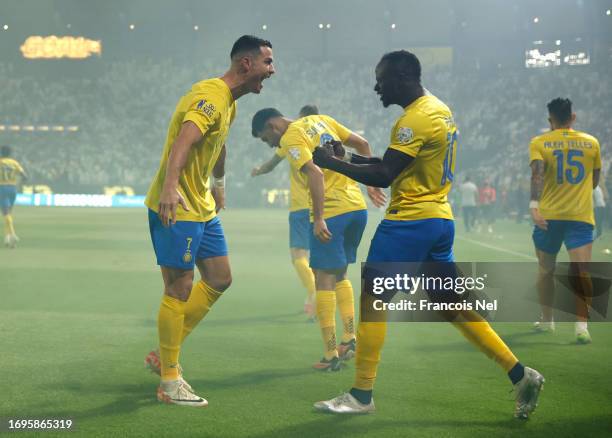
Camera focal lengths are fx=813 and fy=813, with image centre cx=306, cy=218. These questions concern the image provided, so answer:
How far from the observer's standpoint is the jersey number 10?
306 inches

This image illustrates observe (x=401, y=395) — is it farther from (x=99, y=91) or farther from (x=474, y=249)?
(x=99, y=91)

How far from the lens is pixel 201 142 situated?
540 centimetres

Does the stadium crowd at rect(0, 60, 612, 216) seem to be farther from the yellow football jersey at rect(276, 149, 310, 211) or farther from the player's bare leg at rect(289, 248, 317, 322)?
the yellow football jersey at rect(276, 149, 310, 211)

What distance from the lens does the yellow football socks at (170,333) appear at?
212 inches

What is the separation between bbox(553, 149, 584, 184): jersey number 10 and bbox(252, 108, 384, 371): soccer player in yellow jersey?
2070 millimetres

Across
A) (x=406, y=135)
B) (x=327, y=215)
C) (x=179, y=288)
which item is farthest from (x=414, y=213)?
(x=327, y=215)

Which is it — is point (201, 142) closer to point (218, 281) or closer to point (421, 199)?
point (218, 281)

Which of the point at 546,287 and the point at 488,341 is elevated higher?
the point at 488,341

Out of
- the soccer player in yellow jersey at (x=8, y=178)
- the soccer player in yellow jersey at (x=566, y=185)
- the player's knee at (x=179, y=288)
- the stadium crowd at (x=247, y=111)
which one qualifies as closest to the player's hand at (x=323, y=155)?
the player's knee at (x=179, y=288)

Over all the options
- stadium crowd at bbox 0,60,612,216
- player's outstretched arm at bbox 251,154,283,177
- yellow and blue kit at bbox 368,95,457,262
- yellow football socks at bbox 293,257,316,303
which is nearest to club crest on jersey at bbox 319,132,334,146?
yellow and blue kit at bbox 368,95,457,262

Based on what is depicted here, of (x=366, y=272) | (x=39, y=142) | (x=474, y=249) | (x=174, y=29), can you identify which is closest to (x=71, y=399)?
(x=366, y=272)

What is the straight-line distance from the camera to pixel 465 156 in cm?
5088

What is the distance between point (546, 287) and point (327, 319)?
274cm

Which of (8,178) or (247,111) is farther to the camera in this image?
(247,111)
